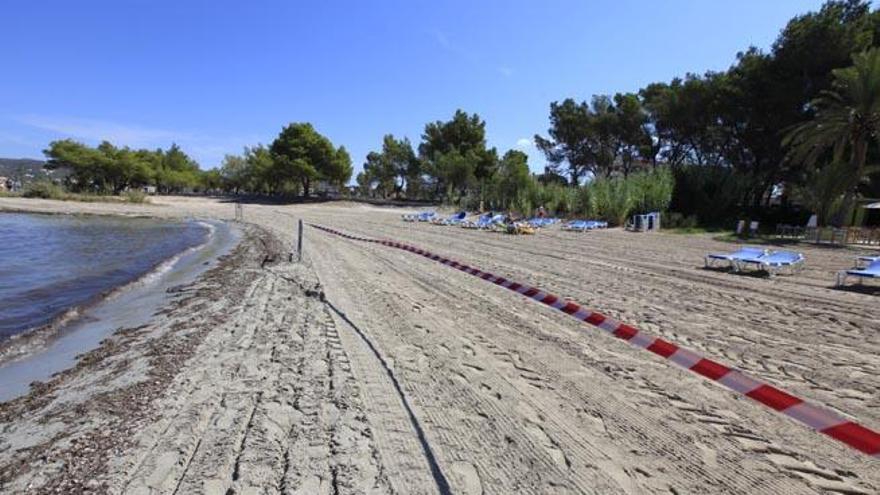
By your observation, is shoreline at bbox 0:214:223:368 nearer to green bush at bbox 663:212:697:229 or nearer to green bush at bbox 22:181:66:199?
green bush at bbox 663:212:697:229

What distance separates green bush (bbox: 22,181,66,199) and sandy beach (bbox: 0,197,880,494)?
59.8 m

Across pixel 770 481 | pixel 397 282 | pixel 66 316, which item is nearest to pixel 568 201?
pixel 397 282

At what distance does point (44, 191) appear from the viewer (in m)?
57.8

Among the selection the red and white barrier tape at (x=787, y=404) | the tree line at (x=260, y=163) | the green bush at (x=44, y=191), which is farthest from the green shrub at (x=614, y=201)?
the green bush at (x=44, y=191)

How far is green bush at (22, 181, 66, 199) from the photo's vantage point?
187ft

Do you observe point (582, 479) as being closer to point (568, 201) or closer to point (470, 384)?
point (470, 384)

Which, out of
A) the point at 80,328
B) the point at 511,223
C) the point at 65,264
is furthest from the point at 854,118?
the point at 65,264

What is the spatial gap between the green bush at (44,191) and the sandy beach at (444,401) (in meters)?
59.8

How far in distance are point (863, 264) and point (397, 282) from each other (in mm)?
13147

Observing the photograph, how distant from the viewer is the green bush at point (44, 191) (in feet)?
187

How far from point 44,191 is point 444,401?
69219 millimetres

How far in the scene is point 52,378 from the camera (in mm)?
6266

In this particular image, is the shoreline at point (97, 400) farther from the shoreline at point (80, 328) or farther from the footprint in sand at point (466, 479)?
the footprint in sand at point (466, 479)

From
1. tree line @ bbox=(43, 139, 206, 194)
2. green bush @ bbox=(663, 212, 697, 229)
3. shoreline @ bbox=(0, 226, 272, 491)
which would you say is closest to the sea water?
→ shoreline @ bbox=(0, 226, 272, 491)
